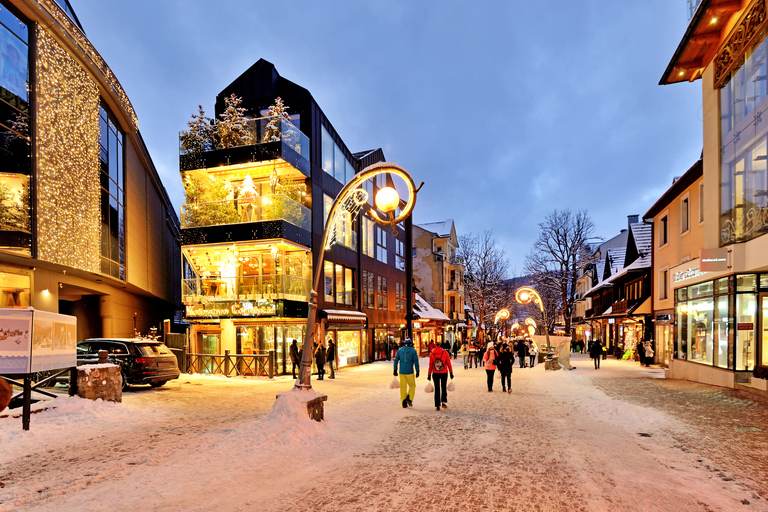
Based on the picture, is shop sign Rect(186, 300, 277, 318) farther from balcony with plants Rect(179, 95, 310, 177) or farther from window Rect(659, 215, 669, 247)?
window Rect(659, 215, 669, 247)

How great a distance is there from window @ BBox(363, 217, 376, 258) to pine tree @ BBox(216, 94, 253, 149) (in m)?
10.6

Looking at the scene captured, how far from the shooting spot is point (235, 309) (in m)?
20.5

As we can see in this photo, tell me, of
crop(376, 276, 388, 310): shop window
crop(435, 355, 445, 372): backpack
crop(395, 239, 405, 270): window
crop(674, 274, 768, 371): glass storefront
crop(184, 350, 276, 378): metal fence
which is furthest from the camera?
crop(395, 239, 405, 270): window

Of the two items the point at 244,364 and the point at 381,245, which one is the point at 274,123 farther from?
the point at 381,245

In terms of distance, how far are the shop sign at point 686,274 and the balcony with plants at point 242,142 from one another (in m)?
16.2

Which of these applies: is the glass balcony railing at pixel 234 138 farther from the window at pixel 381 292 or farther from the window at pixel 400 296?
the window at pixel 400 296

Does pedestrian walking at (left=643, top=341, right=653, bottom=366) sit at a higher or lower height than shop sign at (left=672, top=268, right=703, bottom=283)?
lower

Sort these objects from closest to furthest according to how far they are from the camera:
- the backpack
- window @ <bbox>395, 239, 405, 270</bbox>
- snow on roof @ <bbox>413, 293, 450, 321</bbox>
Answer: the backpack < window @ <bbox>395, 239, 405, 270</bbox> < snow on roof @ <bbox>413, 293, 450, 321</bbox>

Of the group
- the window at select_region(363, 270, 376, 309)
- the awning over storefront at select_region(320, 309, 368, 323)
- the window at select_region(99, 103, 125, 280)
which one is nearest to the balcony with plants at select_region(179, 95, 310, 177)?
the window at select_region(99, 103, 125, 280)

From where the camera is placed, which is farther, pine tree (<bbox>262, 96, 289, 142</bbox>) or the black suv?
pine tree (<bbox>262, 96, 289, 142</bbox>)

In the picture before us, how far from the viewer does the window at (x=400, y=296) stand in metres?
37.0

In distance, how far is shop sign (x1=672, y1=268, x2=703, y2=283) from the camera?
56.9 feet

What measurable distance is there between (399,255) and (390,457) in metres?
31.6

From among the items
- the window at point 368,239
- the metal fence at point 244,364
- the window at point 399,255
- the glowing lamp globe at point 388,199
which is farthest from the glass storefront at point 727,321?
the window at point 399,255
